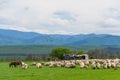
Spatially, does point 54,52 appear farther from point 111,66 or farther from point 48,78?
point 48,78

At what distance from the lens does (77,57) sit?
92.1m

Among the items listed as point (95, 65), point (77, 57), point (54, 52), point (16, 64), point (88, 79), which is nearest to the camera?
point (88, 79)

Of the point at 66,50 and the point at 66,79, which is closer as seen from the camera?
the point at 66,79

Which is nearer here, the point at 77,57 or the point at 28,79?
the point at 28,79

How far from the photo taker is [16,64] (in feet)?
189

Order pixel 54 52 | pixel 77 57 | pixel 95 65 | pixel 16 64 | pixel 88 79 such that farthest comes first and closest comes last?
1. pixel 54 52
2. pixel 77 57
3. pixel 16 64
4. pixel 95 65
5. pixel 88 79

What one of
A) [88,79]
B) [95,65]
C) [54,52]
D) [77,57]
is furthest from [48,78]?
[54,52]

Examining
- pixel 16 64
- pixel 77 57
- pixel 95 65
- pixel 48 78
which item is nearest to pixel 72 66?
pixel 95 65

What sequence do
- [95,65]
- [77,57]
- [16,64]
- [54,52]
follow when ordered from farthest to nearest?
[54,52]
[77,57]
[16,64]
[95,65]

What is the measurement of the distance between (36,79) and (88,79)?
4242 millimetres

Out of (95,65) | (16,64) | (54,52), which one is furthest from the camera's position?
(54,52)

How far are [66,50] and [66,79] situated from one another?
94.6 meters

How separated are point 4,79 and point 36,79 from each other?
8.74 feet

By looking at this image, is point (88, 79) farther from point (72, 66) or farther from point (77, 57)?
point (77, 57)
